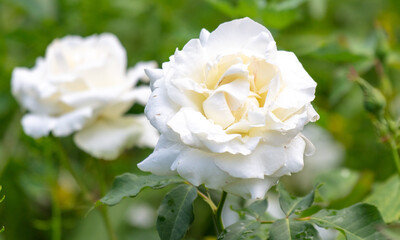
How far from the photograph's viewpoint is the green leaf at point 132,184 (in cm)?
60

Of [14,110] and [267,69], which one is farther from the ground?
[267,69]

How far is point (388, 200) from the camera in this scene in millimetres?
787

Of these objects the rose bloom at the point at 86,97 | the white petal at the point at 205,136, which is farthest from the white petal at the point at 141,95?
the white petal at the point at 205,136

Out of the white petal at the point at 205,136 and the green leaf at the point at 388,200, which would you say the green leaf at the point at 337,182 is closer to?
the green leaf at the point at 388,200

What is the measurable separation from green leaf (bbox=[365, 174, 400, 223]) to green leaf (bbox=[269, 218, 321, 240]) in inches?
8.9

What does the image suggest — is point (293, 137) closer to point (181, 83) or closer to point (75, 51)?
point (181, 83)

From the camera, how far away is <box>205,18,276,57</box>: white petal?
0.57 meters

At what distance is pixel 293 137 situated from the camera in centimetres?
54

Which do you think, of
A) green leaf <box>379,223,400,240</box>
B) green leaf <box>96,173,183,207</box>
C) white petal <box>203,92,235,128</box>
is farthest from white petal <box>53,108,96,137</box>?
green leaf <box>379,223,400,240</box>

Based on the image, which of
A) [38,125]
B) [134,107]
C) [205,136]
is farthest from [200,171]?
[134,107]

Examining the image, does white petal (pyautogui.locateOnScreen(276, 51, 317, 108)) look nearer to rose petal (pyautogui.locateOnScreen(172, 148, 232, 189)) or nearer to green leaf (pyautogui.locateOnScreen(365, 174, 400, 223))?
rose petal (pyautogui.locateOnScreen(172, 148, 232, 189))

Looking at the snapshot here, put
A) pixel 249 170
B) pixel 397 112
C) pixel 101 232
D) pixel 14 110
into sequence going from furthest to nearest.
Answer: pixel 397 112 < pixel 14 110 < pixel 101 232 < pixel 249 170

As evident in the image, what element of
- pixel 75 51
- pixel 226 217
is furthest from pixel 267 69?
pixel 226 217

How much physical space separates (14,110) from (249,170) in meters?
1.05
